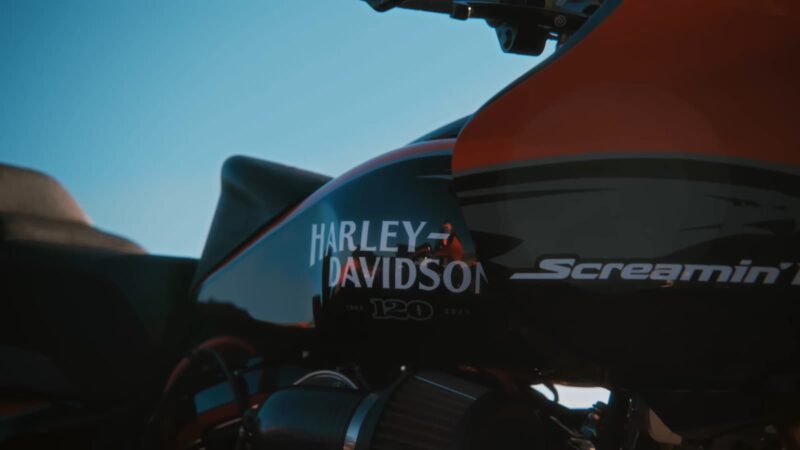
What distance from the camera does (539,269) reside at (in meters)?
0.88

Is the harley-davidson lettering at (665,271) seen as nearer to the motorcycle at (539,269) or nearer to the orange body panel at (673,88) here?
the motorcycle at (539,269)

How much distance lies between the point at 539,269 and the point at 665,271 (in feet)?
0.45

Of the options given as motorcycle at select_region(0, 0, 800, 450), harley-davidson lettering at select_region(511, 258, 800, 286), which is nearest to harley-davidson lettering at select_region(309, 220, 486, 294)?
motorcycle at select_region(0, 0, 800, 450)

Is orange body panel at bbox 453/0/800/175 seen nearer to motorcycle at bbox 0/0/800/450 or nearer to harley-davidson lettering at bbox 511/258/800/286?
motorcycle at bbox 0/0/800/450

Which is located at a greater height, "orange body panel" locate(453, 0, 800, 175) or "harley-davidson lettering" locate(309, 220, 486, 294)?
"orange body panel" locate(453, 0, 800, 175)

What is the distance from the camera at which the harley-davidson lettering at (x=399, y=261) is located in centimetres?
109

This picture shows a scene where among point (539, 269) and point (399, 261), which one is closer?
point (539, 269)

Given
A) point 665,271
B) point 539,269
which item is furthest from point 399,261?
point 665,271

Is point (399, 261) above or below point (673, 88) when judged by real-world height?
below

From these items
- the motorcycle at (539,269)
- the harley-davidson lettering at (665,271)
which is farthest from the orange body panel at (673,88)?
the harley-davidson lettering at (665,271)

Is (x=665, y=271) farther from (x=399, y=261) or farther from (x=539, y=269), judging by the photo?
(x=399, y=261)

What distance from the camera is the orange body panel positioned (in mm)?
782

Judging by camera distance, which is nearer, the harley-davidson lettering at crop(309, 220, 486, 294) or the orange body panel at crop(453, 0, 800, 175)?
the orange body panel at crop(453, 0, 800, 175)

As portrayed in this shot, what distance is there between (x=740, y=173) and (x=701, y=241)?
0.27ft
